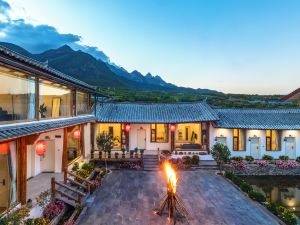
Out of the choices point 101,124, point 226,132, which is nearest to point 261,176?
point 226,132

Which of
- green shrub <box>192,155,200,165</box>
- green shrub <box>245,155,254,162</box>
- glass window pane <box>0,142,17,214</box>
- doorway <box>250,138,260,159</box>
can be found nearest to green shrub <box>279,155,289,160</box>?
doorway <box>250,138,260,159</box>

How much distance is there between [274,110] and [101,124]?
1844cm

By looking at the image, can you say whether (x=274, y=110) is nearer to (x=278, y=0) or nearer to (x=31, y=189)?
(x=278, y=0)

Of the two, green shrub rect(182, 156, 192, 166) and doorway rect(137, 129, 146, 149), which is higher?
doorway rect(137, 129, 146, 149)

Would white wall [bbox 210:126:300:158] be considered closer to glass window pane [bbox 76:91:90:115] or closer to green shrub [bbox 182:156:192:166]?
green shrub [bbox 182:156:192:166]

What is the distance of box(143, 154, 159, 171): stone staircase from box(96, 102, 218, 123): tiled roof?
3628 mm

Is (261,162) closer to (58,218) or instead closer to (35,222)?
(58,218)

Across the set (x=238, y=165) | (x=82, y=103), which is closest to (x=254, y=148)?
(x=238, y=165)

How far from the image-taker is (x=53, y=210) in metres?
10.9

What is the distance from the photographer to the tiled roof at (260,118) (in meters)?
24.7

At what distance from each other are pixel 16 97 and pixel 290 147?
956 inches

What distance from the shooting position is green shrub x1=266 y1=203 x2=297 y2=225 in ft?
37.7

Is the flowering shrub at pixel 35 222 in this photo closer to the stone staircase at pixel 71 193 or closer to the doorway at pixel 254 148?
the stone staircase at pixel 71 193

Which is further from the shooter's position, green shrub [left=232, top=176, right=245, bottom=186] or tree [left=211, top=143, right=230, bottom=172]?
tree [left=211, top=143, right=230, bottom=172]
